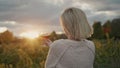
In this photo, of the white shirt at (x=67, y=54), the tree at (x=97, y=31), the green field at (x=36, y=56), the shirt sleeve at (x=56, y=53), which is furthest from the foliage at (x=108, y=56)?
the tree at (x=97, y=31)

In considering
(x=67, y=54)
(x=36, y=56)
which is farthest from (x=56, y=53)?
(x=36, y=56)

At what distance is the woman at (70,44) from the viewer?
2.89 m

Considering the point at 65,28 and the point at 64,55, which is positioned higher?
the point at 65,28

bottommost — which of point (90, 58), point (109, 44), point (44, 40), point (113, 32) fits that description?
point (113, 32)

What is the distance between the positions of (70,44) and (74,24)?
0.17 meters

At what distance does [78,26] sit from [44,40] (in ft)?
1.23

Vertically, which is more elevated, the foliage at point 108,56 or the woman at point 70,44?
the woman at point 70,44

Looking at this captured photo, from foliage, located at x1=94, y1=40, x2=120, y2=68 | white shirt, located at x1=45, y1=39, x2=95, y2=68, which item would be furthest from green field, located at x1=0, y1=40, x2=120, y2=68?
white shirt, located at x1=45, y1=39, x2=95, y2=68

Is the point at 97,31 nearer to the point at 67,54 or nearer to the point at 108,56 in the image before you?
the point at 108,56

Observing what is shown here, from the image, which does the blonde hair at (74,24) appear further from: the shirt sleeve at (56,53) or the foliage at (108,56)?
the foliage at (108,56)

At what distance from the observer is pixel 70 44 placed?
2932 millimetres

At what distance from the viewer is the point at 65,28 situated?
2900 millimetres

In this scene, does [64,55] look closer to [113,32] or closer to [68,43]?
[68,43]

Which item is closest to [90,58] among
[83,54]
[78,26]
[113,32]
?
[83,54]
